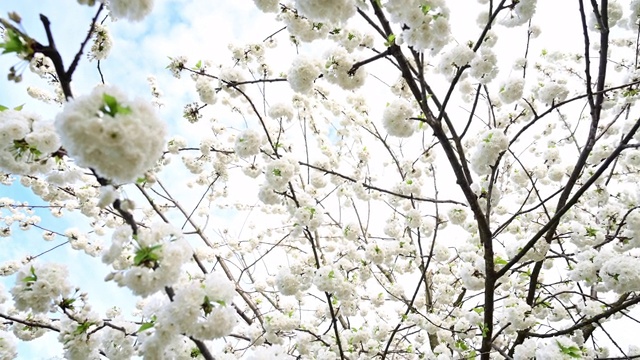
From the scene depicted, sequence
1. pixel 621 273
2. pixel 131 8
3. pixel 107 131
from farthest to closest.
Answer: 1. pixel 621 273
2. pixel 131 8
3. pixel 107 131

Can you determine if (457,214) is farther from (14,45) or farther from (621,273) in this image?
(14,45)

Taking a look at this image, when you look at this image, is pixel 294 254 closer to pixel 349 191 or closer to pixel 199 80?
pixel 349 191

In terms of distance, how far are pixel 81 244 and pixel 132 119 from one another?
5971 millimetres

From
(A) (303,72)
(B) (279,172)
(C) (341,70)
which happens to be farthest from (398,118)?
(B) (279,172)

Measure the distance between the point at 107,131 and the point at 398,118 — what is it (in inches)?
93.7

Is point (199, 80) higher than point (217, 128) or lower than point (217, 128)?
lower

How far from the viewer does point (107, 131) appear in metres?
1.21

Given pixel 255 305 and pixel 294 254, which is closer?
pixel 255 305

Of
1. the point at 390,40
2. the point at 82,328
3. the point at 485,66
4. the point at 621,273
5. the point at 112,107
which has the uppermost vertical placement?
the point at 485,66

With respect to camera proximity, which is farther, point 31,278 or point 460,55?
point 460,55

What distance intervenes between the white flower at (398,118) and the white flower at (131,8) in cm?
198

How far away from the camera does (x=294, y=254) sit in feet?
24.6

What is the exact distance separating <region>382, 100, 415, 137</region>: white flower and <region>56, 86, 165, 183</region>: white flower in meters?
2.22

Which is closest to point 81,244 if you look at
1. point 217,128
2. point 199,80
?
point 217,128
